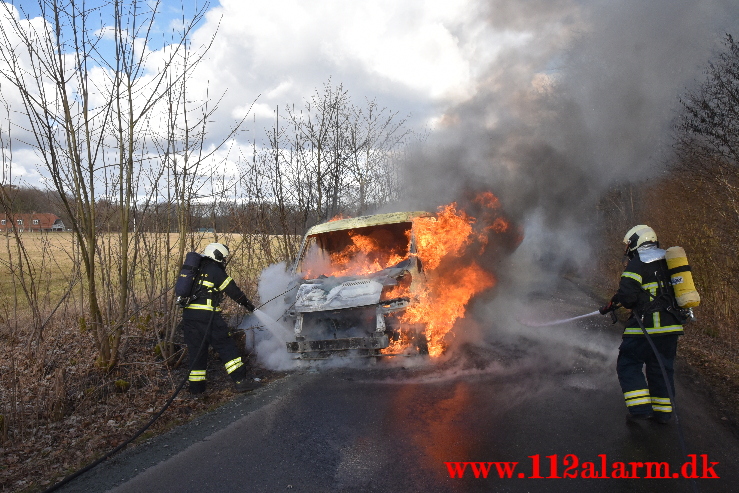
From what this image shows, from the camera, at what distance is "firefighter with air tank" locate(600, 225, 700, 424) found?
4.13m

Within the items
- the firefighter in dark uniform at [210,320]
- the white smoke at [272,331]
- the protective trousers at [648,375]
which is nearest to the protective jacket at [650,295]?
the protective trousers at [648,375]

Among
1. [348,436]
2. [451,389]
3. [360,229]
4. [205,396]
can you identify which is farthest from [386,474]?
[360,229]

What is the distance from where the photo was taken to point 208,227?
7.93 meters

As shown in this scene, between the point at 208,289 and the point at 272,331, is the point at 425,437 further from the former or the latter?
the point at 272,331

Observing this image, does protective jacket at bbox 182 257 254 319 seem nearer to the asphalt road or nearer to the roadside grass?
the roadside grass

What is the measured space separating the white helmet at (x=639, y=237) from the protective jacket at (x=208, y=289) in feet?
15.2

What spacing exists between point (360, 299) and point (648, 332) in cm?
310

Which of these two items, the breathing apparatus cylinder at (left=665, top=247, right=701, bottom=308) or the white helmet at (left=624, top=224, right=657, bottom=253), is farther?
the white helmet at (left=624, top=224, right=657, bottom=253)

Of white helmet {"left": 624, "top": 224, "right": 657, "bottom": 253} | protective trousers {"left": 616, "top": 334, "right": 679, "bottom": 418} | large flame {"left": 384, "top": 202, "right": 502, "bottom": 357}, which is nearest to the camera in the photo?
protective trousers {"left": 616, "top": 334, "right": 679, "bottom": 418}

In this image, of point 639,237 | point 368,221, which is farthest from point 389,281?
point 639,237

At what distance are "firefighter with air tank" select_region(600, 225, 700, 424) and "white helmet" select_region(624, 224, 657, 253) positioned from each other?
13 millimetres

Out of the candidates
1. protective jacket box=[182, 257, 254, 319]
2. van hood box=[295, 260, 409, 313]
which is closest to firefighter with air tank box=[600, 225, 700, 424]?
van hood box=[295, 260, 409, 313]

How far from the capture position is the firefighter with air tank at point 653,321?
4.13 metres

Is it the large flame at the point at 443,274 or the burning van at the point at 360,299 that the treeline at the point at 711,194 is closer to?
the large flame at the point at 443,274
